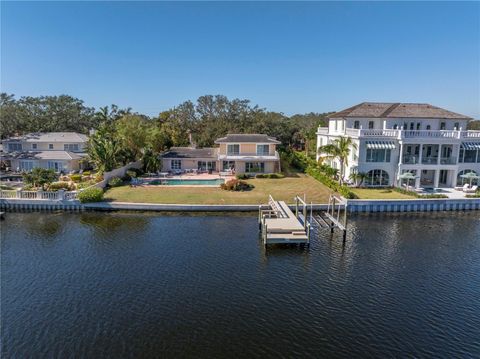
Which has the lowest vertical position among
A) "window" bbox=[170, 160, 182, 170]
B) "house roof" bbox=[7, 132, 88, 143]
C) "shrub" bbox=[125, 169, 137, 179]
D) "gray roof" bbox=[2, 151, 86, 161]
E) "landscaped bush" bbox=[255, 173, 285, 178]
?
"landscaped bush" bbox=[255, 173, 285, 178]

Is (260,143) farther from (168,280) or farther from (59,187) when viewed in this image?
(168,280)

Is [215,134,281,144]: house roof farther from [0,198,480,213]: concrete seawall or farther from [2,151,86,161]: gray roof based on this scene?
[2,151,86,161]: gray roof

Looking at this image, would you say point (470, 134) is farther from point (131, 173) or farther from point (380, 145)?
point (131, 173)

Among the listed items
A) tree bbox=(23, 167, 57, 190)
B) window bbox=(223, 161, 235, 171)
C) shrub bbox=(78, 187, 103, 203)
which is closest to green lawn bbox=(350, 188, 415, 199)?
window bbox=(223, 161, 235, 171)

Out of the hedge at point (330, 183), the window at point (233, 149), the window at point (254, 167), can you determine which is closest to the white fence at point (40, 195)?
the window at point (233, 149)

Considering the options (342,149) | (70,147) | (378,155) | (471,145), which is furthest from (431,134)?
(70,147)

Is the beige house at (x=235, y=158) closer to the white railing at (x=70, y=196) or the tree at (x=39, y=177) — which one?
the white railing at (x=70, y=196)
